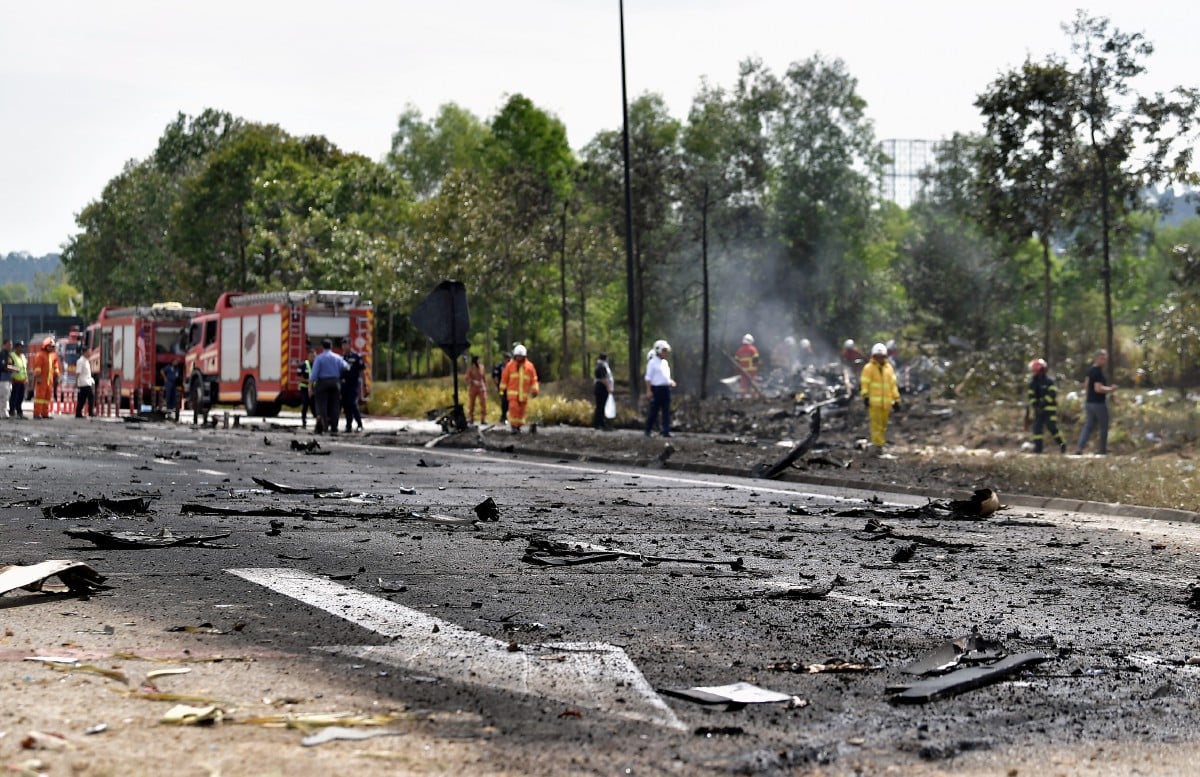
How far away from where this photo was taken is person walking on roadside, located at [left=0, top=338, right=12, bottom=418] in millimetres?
40594

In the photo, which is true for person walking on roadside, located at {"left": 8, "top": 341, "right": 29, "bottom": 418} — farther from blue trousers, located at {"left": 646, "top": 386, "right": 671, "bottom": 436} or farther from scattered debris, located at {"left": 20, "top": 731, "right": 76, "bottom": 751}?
scattered debris, located at {"left": 20, "top": 731, "right": 76, "bottom": 751}

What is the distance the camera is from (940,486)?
18.9 m

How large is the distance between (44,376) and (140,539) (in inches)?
1314

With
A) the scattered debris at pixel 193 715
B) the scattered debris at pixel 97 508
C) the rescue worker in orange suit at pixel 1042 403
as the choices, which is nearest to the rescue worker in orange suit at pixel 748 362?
the rescue worker in orange suit at pixel 1042 403

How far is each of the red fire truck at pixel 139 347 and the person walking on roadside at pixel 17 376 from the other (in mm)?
4672

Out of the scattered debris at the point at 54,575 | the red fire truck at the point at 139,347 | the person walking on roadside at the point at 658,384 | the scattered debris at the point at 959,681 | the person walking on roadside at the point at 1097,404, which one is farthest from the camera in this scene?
the red fire truck at the point at 139,347

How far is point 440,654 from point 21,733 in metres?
1.97

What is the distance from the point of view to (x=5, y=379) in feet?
133

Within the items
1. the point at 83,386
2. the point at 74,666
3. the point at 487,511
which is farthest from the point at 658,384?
the point at 74,666

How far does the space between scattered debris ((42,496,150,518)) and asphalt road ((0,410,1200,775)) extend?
237 mm

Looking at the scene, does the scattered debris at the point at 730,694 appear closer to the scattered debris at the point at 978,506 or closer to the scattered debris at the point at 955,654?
the scattered debris at the point at 955,654

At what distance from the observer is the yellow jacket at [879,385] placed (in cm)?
2631

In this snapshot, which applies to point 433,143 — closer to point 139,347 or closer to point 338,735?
point 139,347

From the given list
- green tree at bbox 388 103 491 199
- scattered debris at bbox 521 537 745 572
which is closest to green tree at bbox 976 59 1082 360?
scattered debris at bbox 521 537 745 572
